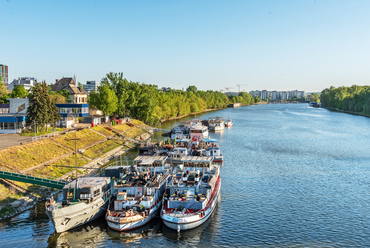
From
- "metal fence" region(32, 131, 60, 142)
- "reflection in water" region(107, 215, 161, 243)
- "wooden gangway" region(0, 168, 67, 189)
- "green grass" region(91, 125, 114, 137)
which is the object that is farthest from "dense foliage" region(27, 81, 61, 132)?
"reflection in water" region(107, 215, 161, 243)

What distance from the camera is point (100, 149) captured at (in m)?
79.4

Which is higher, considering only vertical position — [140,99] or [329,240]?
[140,99]

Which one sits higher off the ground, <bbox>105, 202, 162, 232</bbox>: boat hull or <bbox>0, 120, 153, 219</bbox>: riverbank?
<bbox>0, 120, 153, 219</bbox>: riverbank

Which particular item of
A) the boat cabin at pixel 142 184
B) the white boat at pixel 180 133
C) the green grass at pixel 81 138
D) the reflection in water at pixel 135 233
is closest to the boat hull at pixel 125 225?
the reflection in water at pixel 135 233

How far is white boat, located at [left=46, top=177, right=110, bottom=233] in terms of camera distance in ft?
121

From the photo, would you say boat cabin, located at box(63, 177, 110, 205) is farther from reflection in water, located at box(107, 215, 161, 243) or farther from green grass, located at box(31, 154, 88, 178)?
green grass, located at box(31, 154, 88, 178)

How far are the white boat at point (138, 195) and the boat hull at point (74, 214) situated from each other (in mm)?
1910

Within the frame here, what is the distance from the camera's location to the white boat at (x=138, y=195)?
38.2 meters

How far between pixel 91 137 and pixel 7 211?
148 ft

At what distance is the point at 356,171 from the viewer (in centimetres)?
6594

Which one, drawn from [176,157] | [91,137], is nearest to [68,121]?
[91,137]

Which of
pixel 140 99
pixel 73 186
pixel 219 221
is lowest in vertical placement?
pixel 219 221

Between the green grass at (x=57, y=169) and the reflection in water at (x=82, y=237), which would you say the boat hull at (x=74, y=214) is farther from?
the green grass at (x=57, y=169)

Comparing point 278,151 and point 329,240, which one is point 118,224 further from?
point 278,151
